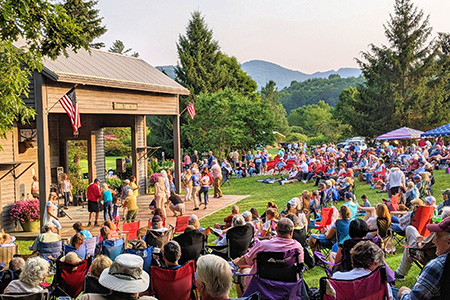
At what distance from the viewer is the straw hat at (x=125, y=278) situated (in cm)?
381

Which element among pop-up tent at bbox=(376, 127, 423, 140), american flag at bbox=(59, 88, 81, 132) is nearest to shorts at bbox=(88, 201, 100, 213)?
american flag at bbox=(59, 88, 81, 132)

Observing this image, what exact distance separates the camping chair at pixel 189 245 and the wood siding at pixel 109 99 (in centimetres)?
794

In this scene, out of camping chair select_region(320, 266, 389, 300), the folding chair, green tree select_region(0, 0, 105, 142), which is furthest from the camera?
the folding chair

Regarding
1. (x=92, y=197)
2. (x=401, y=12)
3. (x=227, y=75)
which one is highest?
(x=401, y=12)

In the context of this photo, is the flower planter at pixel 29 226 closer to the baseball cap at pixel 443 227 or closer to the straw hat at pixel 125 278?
the straw hat at pixel 125 278

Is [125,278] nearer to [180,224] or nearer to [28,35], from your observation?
[28,35]

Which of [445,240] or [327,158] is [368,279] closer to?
[445,240]

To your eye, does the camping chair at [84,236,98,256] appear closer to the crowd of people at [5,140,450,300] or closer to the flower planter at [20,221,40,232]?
the crowd of people at [5,140,450,300]

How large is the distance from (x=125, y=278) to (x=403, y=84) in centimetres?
4199

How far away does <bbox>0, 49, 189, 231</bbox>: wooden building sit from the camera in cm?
1329

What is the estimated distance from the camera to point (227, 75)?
4831cm

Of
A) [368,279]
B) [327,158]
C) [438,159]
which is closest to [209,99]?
[327,158]

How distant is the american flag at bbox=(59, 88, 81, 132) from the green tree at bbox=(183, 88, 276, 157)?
1895 centimetres

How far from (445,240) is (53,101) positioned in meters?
12.0
